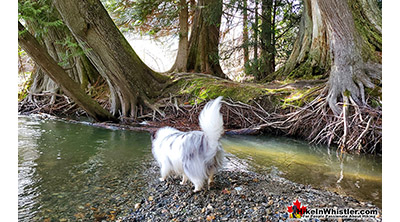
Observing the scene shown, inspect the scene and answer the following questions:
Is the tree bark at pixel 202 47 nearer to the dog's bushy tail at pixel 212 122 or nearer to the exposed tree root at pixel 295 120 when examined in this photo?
the exposed tree root at pixel 295 120

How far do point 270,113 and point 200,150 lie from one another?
407cm

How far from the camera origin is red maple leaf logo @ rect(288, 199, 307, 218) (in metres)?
2.63

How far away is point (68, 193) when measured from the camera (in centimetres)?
327

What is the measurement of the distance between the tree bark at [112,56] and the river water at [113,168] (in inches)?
66.2

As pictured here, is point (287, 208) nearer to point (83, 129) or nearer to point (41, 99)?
point (83, 129)

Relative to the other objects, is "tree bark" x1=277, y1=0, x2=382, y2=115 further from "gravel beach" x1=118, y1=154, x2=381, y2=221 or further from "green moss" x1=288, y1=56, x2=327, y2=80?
"gravel beach" x1=118, y1=154, x2=381, y2=221

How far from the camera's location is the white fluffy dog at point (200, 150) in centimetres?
300

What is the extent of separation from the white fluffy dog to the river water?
591 millimetres

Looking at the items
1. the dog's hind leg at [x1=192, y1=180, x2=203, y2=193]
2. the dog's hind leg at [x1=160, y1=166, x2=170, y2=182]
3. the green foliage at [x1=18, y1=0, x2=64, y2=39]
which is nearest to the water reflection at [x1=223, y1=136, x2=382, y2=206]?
the dog's hind leg at [x1=192, y1=180, x2=203, y2=193]

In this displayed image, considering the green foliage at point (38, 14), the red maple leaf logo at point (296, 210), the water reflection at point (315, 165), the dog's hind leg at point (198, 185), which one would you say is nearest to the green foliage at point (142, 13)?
the green foliage at point (38, 14)

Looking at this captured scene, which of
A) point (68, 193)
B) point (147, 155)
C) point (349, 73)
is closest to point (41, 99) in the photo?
point (147, 155)

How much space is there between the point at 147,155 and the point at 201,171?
1.89 metres

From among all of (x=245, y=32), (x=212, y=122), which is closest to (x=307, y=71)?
(x=245, y=32)

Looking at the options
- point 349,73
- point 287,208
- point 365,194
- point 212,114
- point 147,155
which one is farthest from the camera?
point 349,73
